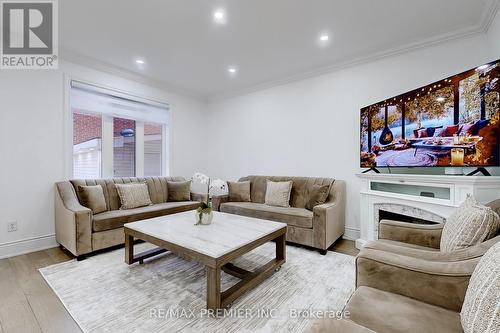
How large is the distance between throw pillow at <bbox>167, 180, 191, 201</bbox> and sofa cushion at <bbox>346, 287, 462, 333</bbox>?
136 inches

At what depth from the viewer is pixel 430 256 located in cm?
132

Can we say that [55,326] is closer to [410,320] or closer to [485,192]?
[410,320]

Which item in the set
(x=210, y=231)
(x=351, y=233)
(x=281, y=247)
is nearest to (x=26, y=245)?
(x=210, y=231)

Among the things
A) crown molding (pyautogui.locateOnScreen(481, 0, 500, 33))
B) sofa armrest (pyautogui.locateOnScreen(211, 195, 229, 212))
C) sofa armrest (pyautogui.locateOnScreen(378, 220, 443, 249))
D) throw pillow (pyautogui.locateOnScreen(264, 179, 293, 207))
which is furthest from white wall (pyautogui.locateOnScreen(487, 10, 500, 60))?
sofa armrest (pyautogui.locateOnScreen(211, 195, 229, 212))

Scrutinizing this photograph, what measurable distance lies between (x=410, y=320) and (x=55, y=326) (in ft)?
7.17

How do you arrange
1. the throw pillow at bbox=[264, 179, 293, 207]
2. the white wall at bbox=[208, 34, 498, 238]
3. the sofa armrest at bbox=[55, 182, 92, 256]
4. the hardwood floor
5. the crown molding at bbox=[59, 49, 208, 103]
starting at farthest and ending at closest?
the throw pillow at bbox=[264, 179, 293, 207] < the crown molding at bbox=[59, 49, 208, 103] < the white wall at bbox=[208, 34, 498, 238] < the sofa armrest at bbox=[55, 182, 92, 256] < the hardwood floor

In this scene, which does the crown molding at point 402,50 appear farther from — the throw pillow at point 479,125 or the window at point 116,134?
the window at point 116,134

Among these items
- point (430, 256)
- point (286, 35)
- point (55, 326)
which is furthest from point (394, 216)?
point (55, 326)

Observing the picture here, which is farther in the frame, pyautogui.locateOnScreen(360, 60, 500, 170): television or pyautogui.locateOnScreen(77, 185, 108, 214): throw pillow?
pyautogui.locateOnScreen(77, 185, 108, 214): throw pillow

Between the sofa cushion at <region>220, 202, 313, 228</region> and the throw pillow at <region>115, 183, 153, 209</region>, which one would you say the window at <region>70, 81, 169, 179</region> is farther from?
the sofa cushion at <region>220, 202, 313, 228</region>

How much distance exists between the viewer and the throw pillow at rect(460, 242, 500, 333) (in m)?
0.72

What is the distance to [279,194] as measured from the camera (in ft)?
12.0

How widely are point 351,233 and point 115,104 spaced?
435 cm

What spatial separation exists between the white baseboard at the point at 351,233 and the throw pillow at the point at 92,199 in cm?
352
